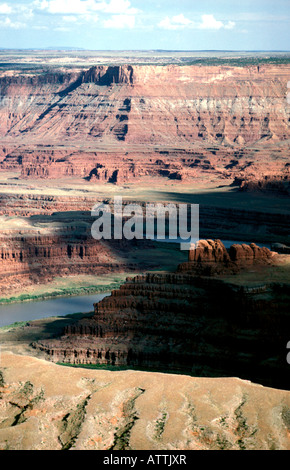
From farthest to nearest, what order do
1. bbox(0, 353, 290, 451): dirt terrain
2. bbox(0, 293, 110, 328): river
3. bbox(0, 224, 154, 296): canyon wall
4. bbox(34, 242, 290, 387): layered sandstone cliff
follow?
bbox(0, 224, 154, 296): canyon wall < bbox(0, 293, 110, 328): river < bbox(34, 242, 290, 387): layered sandstone cliff < bbox(0, 353, 290, 451): dirt terrain

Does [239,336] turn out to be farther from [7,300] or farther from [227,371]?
[7,300]

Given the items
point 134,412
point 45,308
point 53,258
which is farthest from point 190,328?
point 53,258

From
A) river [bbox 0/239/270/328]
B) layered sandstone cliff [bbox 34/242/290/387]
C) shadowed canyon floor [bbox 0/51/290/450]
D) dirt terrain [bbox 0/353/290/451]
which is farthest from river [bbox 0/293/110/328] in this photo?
dirt terrain [bbox 0/353/290/451]

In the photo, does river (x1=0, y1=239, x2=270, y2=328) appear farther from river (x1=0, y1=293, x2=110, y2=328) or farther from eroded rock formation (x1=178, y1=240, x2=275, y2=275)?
eroded rock formation (x1=178, y1=240, x2=275, y2=275)

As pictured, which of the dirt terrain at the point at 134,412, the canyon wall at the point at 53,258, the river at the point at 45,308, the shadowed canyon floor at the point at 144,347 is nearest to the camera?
the dirt terrain at the point at 134,412

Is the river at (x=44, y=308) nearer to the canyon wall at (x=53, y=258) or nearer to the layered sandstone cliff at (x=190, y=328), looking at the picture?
the canyon wall at (x=53, y=258)

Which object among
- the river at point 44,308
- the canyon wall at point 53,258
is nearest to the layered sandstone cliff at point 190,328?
the river at point 44,308

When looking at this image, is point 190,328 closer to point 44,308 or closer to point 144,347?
point 144,347

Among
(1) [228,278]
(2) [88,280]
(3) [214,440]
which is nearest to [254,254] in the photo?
(1) [228,278]
